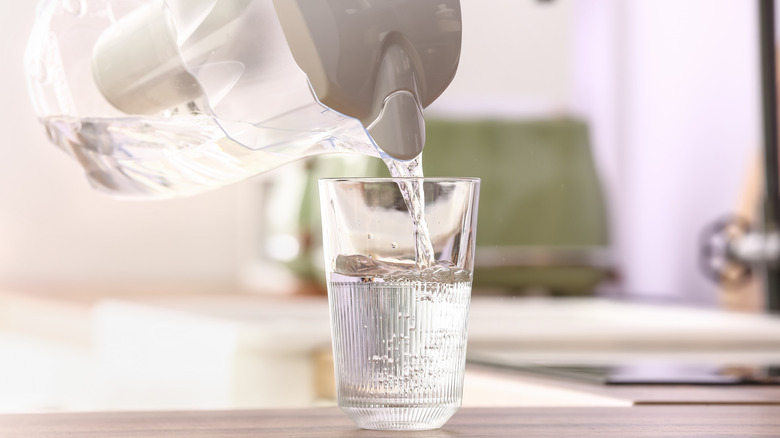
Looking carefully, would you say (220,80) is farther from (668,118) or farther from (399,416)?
(668,118)

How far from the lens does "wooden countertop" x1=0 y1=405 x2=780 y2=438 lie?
0.39m

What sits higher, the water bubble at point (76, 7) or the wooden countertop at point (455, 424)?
the water bubble at point (76, 7)

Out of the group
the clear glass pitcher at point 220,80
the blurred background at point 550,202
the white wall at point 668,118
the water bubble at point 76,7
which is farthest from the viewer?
the white wall at point 668,118

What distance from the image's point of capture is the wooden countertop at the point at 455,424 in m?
0.39

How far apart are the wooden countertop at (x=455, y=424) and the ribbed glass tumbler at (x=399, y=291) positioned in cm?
1

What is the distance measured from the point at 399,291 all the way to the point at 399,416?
5 centimetres

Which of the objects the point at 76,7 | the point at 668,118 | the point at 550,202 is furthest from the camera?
the point at 668,118

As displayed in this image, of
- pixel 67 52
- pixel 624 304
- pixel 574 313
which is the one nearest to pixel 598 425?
pixel 67 52

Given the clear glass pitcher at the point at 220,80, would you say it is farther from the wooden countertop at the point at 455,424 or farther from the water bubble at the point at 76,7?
the wooden countertop at the point at 455,424

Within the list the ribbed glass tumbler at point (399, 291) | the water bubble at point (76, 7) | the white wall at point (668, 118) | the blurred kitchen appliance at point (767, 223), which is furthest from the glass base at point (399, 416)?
the white wall at point (668, 118)

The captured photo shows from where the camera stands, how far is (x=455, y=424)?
0.41m

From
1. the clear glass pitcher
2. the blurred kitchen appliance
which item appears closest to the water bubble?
the clear glass pitcher

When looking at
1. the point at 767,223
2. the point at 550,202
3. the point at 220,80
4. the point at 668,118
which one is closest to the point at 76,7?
the point at 220,80

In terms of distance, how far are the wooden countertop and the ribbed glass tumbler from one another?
13 millimetres
